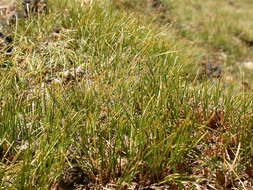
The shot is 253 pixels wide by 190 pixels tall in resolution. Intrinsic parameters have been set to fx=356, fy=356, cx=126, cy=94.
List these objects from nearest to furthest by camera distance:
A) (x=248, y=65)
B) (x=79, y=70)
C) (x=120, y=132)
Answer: (x=120, y=132), (x=79, y=70), (x=248, y=65)

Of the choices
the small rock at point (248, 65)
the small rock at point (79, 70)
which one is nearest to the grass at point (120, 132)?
the small rock at point (79, 70)

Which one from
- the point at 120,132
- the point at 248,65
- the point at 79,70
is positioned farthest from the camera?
the point at 248,65

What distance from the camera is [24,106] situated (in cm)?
322

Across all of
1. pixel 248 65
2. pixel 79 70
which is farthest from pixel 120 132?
pixel 248 65

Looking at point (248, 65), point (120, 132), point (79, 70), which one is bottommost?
point (248, 65)

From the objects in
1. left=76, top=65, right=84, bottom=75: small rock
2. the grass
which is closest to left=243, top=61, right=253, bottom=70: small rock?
the grass

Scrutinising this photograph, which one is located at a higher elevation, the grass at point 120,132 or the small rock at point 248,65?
the grass at point 120,132

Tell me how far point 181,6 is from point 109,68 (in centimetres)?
732

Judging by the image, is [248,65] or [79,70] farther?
[248,65]

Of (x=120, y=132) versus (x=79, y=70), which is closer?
(x=120, y=132)

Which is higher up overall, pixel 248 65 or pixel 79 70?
pixel 79 70

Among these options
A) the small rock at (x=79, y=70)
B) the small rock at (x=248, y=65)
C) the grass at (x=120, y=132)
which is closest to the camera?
the grass at (x=120, y=132)

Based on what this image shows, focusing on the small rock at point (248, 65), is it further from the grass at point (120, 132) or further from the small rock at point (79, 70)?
the small rock at point (79, 70)

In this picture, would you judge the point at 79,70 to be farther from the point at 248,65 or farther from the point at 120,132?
the point at 248,65
